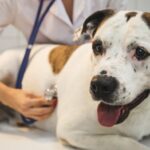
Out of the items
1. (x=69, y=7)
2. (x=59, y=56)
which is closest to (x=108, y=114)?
(x=59, y=56)

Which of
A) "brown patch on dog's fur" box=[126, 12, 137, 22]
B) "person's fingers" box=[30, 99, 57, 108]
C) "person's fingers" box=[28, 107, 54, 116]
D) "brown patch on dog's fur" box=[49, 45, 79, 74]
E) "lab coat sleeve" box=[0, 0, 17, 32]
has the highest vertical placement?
"brown patch on dog's fur" box=[126, 12, 137, 22]

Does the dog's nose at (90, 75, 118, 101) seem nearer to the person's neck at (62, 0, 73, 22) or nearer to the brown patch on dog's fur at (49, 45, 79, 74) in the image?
the brown patch on dog's fur at (49, 45, 79, 74)

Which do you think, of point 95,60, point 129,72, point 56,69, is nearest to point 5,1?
point 56,69

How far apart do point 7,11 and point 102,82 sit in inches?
27.5

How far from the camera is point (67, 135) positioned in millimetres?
1207

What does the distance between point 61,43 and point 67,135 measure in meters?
0.54

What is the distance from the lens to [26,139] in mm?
1294

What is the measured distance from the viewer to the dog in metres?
1.03

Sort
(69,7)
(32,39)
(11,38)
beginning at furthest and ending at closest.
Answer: (11,38), (69,7), (32,39)

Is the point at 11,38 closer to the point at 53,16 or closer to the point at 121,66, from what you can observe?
the point at 53,16

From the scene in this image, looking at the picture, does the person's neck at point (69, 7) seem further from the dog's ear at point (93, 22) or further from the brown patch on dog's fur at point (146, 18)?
the brown patch on dog's fur at point (146, 18)

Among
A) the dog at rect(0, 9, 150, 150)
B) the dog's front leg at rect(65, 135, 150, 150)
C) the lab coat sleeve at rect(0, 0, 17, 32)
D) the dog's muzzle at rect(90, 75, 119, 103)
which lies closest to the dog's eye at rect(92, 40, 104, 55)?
the dog at rect(0, 9, 150, 150)

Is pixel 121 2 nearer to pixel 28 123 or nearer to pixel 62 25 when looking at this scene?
pixel 62 25

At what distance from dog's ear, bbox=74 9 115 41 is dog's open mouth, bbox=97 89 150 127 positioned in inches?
9.7
